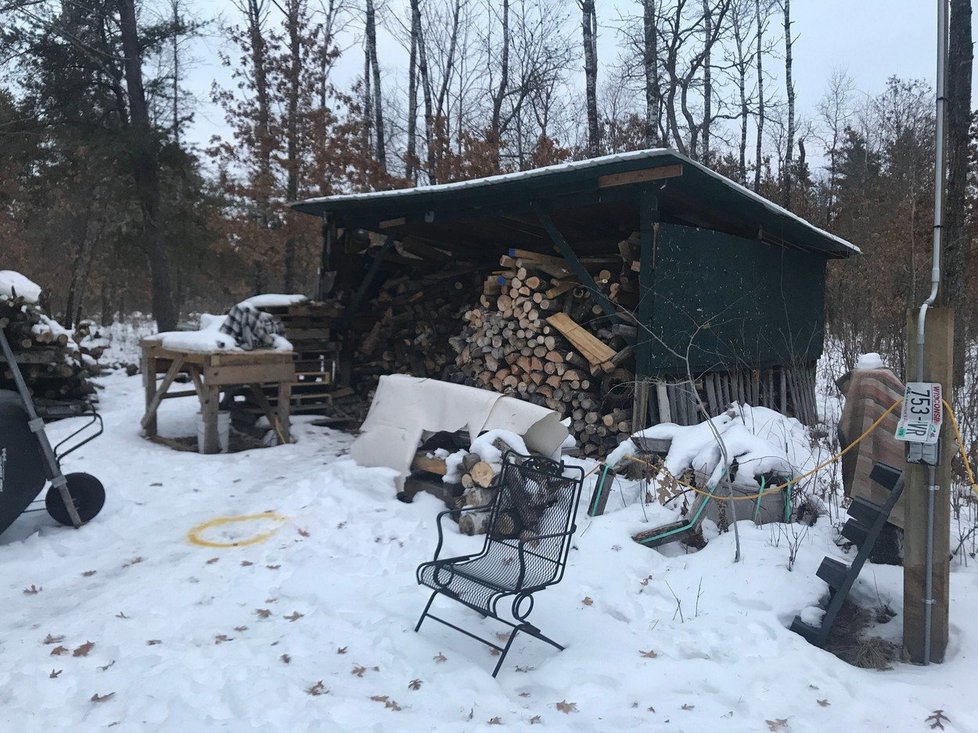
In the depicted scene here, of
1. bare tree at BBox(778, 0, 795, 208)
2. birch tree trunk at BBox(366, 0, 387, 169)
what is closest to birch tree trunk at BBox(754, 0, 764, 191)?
bare tree at BBox(778, 0, 795, 208)

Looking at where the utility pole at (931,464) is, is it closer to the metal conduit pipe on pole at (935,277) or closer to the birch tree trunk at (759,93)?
the metal conduit pipe on pole at (935,277)

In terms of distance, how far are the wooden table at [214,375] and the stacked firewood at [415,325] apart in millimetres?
2465

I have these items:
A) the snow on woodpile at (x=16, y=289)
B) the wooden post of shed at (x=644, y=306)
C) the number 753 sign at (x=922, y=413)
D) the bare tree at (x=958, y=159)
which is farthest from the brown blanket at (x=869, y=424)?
the snow on woodpile at (x=16, y=289)

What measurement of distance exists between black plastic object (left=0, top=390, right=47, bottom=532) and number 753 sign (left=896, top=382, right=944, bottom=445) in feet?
19.3

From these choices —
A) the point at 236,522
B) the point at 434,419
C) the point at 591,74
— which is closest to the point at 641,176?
the point at 434,419

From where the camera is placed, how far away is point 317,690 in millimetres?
3314

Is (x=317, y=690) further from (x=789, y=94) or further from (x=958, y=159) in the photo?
(x=789, y=94)

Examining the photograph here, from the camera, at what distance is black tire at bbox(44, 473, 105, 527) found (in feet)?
18.5

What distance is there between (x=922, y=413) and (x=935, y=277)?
74cm

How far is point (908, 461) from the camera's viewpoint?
363cm

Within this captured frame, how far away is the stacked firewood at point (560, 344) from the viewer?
25.4 feet

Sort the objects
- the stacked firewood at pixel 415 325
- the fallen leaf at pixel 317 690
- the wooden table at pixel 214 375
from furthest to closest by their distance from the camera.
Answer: the stacked firewood at pixel 415 325
the wooden table at pixel 214 375
the fallen leaf at pixel 317 690

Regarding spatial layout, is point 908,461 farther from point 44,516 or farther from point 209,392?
point 209,392

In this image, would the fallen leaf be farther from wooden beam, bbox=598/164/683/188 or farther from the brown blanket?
wooden beam, bbox=598/164/683/188
